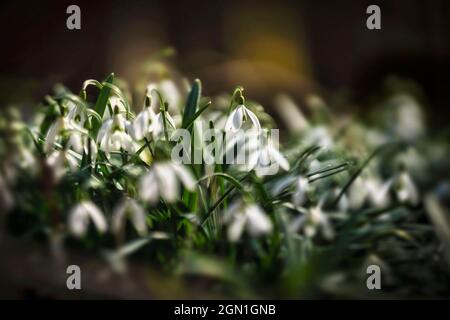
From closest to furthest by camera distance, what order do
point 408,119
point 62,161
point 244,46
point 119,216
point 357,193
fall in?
point 119,216 → point 62,161 → point 357,193 → point 244,46 → point 408,119

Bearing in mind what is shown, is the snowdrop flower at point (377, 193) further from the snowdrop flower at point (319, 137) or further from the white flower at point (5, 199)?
the white flower at point (5, 199)

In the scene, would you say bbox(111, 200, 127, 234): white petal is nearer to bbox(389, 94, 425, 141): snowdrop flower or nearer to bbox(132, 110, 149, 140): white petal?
bbox(132, 110, 149, 140): white petal

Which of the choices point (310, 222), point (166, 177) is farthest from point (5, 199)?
point (310, 222)

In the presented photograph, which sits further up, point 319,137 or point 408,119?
point 408,119

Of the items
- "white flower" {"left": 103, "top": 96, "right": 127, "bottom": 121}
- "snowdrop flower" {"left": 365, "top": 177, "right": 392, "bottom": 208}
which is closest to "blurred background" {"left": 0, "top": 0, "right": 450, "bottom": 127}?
"white flower" {"left": 103, "top": 96, "right": 127, "bottom": 121}

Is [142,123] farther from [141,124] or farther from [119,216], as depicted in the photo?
[119,216]

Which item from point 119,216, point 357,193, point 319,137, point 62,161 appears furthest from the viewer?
point 319,137
